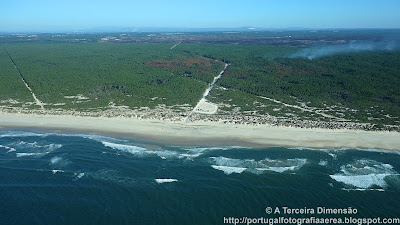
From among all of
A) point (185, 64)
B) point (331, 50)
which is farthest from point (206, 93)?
point (331, 50)

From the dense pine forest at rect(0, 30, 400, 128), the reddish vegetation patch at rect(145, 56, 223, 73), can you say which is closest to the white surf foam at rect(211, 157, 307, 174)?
the dense pine forest at rect(0, 30, 400, 128)

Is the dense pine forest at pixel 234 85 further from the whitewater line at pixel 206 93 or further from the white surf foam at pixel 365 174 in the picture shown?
the white surf foam at pixel 365 174

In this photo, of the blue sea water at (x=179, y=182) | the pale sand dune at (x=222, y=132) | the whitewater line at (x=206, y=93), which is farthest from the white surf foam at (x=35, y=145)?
the whitewater line at (x=206, y=93)

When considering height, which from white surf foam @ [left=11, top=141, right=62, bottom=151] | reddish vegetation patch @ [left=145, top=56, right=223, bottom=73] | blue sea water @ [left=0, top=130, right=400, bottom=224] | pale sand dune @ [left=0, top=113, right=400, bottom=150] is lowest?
blue sea water @ [left=0, top=130, right=400, bottom=224]

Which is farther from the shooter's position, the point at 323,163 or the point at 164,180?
the point at 323,163

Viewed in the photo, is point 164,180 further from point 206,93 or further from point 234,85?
point 234,85

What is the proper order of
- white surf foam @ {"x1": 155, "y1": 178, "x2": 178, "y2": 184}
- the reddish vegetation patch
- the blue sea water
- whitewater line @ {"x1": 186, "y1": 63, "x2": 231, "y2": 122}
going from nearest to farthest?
the blue sea water
white surf foam @ {"x1": 155, "y1": 178, "x2": 178, "y2": 184}
whitewater line @ {"x1": 186, "y1": 63, "x2": 231, "y2": 122}
the reddish vegetation patch

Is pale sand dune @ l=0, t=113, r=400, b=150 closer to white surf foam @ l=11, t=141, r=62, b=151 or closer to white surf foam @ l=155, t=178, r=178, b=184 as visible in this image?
white surf foam @ l=11, t=141, r=62, b=151
